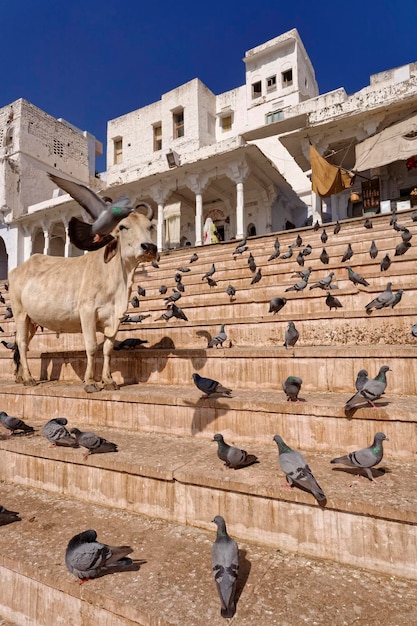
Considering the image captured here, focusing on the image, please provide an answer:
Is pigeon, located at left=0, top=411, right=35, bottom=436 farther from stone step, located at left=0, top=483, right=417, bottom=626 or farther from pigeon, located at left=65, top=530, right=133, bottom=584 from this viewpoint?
pigeon, located at left=65, top=530, right=133, bottom=584

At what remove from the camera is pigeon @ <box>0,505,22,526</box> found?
2916mm

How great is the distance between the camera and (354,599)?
6.40ft

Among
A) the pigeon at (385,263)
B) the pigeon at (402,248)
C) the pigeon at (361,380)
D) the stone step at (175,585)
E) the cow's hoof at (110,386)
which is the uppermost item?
the pigeon at (402,248)

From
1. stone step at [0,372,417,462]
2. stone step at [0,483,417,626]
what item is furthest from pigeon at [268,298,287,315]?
stone step at [0,483,417,626]

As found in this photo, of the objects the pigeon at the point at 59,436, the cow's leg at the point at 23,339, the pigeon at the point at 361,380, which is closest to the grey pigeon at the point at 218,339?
the pigeon at the point at 361,380

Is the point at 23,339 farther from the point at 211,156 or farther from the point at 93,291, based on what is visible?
the point at 211,156

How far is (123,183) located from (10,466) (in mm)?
21927

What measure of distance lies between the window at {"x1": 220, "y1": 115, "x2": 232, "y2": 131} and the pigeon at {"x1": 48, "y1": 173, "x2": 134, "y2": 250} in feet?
101

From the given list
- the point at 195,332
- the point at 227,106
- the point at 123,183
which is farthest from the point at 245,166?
the point at 195,332

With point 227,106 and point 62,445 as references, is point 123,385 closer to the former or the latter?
point 62,445

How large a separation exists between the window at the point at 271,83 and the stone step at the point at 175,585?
1303 inches

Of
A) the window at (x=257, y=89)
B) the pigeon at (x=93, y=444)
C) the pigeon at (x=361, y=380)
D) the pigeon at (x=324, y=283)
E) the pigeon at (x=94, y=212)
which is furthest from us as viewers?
the window at (x=257, y=89)

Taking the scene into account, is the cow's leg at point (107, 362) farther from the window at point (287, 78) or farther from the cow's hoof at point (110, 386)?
the window at point (287, 78)

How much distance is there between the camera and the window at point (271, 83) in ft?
95.1
